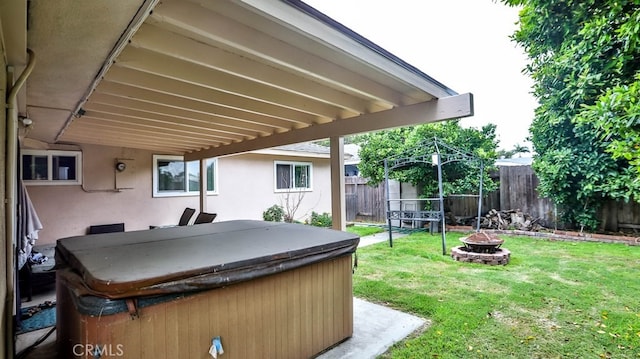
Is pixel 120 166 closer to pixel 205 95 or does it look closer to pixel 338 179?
pixel 205 95

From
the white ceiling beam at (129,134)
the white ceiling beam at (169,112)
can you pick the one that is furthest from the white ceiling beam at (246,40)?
the white ceiling beam at (129,134)

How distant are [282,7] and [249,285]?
1969 millimetres

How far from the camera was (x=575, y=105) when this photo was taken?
302 inches

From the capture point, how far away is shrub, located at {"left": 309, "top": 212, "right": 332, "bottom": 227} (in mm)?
10576

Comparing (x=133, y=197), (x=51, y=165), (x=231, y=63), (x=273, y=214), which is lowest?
(x=273, y=214)

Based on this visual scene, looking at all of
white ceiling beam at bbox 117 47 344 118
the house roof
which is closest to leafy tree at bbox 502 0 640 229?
the house roof

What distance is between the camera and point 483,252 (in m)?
6.14

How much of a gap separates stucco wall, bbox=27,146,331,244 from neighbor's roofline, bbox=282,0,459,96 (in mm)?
6898

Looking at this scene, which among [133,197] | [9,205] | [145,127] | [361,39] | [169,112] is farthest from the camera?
[133,197]

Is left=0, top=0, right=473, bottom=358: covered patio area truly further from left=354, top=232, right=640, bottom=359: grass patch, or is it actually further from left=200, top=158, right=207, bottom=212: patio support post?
left=200, top=158, right=207, bottom=212: patio support post

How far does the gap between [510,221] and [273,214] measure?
7341 millimetres

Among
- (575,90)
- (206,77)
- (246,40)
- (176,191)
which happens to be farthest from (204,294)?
(575,90)

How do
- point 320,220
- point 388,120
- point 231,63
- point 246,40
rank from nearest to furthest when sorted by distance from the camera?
1. point 246,40
2. point 231,63
3. point 388,120
4. point 320,220

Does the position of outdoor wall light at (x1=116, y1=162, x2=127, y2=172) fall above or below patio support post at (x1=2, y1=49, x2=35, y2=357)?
above
